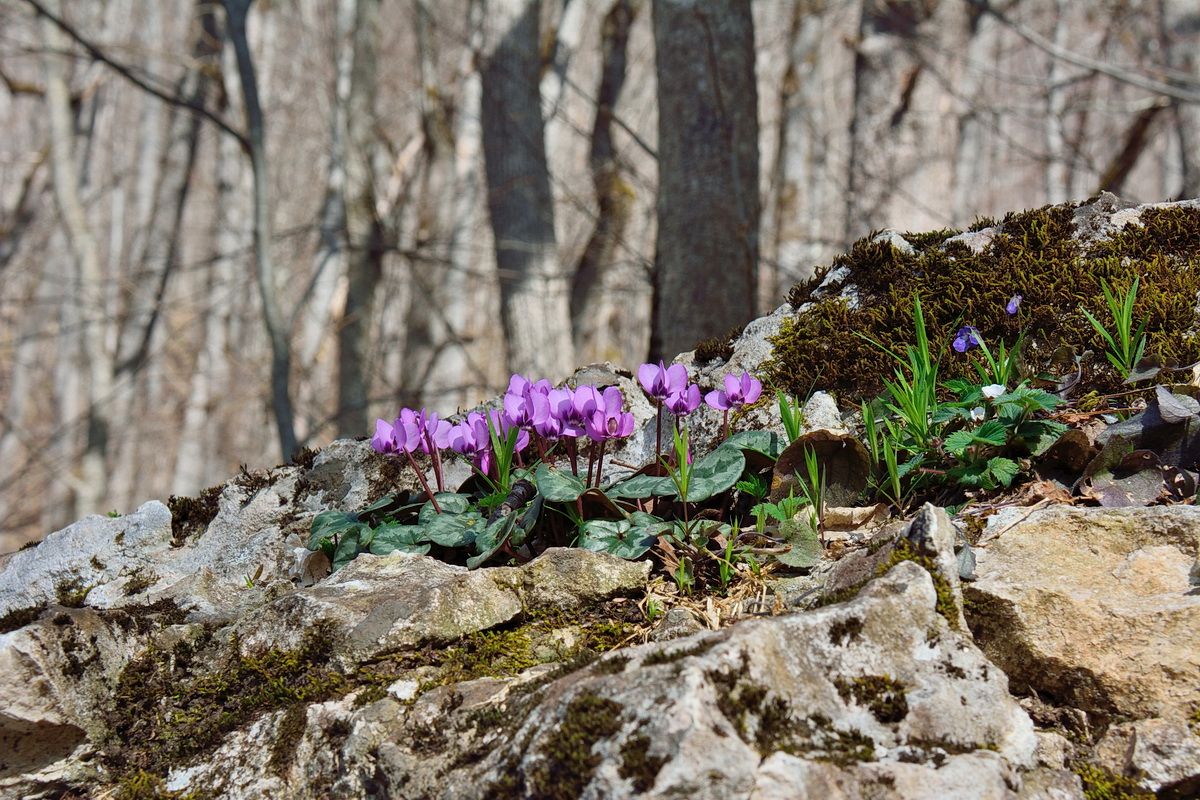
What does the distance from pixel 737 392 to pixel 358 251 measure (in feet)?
24.6

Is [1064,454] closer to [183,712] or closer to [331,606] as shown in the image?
[331,606]

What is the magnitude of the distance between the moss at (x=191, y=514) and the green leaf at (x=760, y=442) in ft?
4.68

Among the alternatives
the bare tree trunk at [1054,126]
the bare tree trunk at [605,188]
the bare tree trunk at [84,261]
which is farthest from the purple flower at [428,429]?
the bare tree trunk at [1054,126]

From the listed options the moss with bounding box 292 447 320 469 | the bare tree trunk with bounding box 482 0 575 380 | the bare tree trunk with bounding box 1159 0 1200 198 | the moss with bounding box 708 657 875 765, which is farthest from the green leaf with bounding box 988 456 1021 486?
the bare tree trunk with bounding box 1159 0 1200 198

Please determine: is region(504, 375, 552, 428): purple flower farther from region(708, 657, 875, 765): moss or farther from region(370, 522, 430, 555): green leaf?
region(708, 657, 875, 765): moss

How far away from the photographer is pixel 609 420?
79.8 inches

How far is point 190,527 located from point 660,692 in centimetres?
182

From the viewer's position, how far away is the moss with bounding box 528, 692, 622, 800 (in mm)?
1221

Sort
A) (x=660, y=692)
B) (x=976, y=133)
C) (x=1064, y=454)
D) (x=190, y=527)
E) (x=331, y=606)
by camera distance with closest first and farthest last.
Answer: (x=660, y=692), (x=331, y=606), (x=1064, y=454), (x=190, y=527), (x=976, y=133)

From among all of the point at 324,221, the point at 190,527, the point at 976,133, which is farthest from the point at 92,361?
the point at 976,133

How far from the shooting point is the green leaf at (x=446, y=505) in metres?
2.23

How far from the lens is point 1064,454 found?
2.10 meters

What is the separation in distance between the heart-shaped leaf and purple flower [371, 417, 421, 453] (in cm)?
44

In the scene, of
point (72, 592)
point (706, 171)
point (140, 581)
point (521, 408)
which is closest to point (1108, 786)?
point (521, 408)
